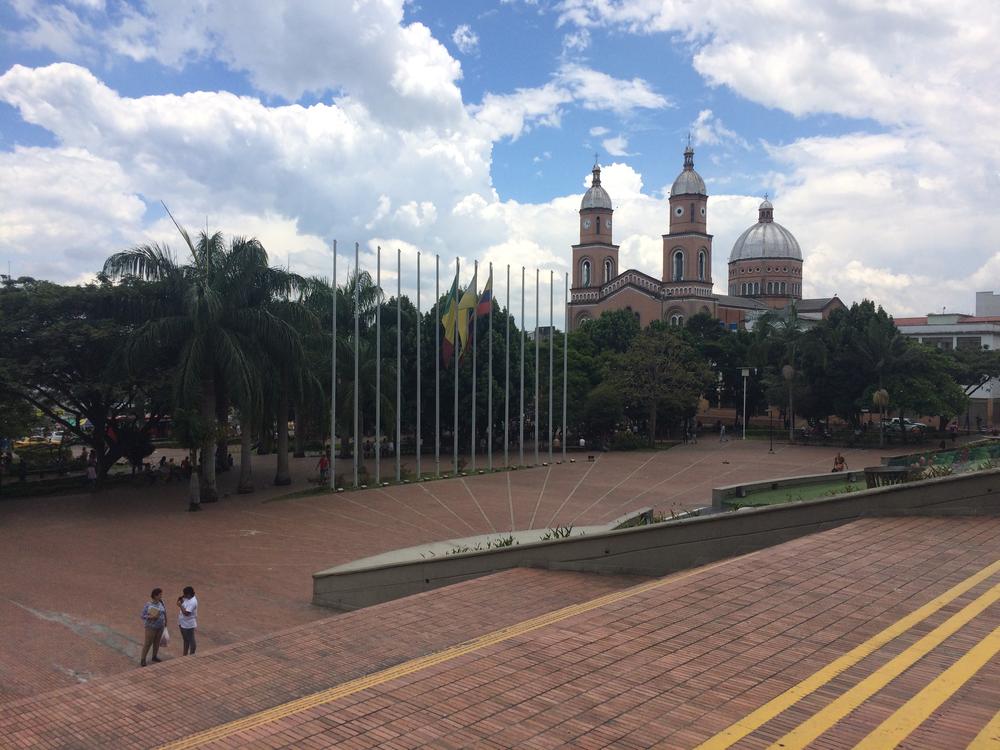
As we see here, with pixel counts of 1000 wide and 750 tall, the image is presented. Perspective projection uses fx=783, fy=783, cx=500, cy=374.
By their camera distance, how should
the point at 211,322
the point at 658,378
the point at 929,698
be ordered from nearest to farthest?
1. the point at 929,698
2. the point at 211,322
3. the point at 658,378

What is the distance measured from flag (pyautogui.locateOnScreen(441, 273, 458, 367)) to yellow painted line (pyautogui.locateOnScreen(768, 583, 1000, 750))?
2104 centimetres

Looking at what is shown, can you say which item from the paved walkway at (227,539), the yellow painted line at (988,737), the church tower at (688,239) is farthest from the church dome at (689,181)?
the yellow painted line at (988,737)

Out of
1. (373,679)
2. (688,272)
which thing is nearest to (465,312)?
(373,679)

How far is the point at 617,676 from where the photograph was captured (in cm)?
683

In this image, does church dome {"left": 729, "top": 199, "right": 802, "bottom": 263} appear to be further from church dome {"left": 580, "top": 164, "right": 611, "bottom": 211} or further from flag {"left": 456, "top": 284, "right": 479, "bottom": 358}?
flag {"left": 456, "top": 284, "right": 479, "bottom": 358}

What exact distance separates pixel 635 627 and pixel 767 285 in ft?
255

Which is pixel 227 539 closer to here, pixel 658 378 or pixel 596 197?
pixel 658 378

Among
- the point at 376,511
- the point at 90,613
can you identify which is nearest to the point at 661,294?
the point at 376,511

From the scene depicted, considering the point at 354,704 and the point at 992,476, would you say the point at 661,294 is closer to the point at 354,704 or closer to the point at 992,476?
the point at 992,476

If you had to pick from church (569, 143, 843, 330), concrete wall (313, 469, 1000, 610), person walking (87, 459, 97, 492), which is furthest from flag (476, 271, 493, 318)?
church (569, 143, 843, 330)

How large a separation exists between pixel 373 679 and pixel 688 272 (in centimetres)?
6860

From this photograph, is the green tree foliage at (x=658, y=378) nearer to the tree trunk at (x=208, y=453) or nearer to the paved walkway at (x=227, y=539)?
the paved walkway at (x=227, y=539)

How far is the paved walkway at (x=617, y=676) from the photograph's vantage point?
19.2ft

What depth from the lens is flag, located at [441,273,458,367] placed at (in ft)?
92.0
